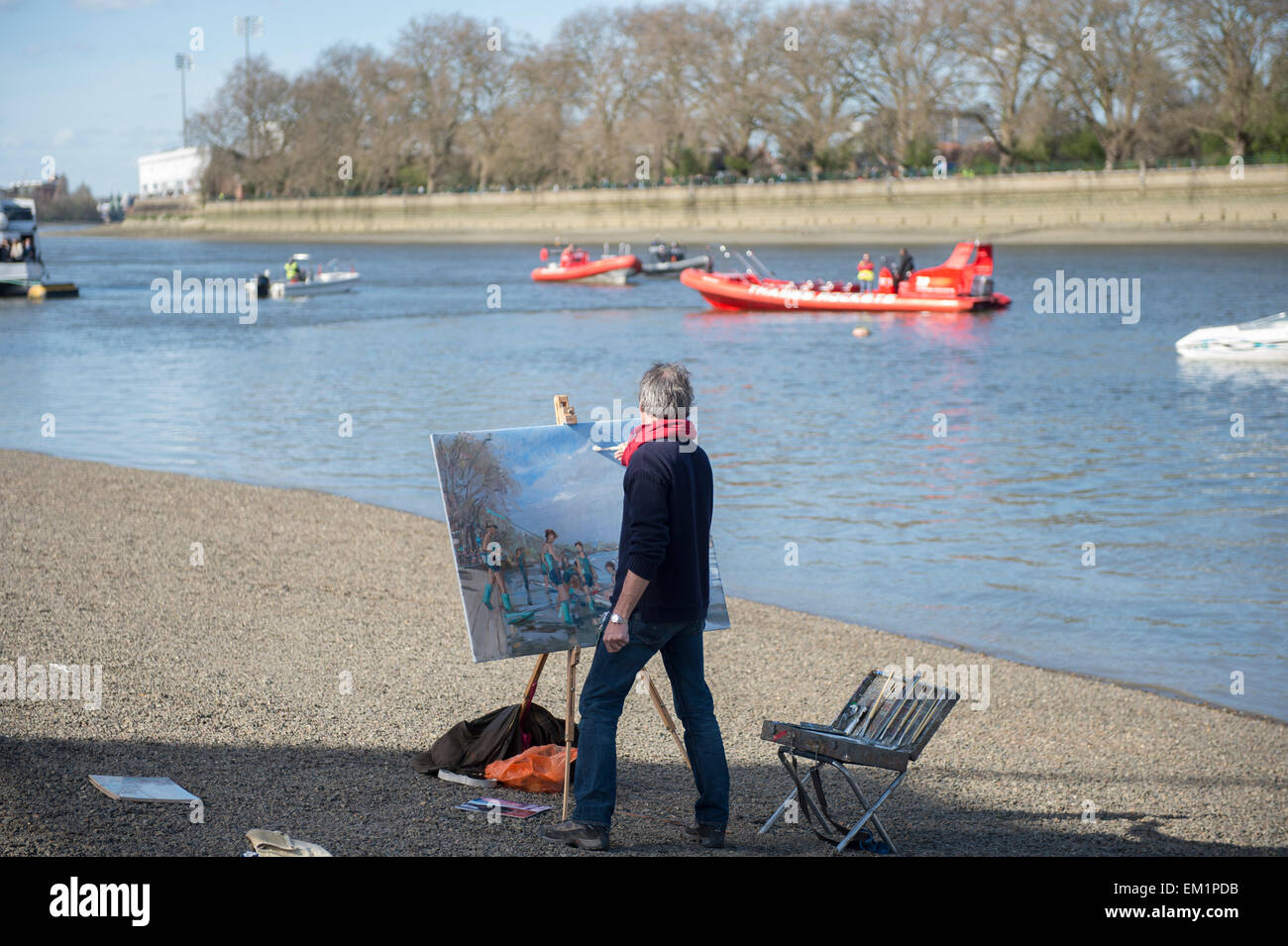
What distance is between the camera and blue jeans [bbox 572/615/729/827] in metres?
5.05

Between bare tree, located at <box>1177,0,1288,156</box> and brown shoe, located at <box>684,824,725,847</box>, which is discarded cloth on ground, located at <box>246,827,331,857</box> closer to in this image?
brown shoe, located at <box>684,824,725,847</box>

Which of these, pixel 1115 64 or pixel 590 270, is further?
pixel 1115 64

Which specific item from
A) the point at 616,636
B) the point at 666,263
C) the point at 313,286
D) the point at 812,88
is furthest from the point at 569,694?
the point at 812,88

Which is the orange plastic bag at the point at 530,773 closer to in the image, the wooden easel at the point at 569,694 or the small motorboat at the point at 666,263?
the wooden easel at the point at 569,694

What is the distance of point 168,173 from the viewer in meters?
182

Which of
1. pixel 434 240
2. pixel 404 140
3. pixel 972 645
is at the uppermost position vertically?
pixel 404 140

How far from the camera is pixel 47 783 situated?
5613mm

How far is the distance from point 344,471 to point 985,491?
311 inches

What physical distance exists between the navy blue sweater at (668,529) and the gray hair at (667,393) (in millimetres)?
113

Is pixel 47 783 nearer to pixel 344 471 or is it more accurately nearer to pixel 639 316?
pixel 344 471

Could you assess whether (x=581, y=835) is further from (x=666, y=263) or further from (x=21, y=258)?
(x=666, y=263)

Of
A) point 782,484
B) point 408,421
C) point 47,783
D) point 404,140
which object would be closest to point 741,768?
point 47,783

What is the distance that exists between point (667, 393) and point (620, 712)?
1.27 metres

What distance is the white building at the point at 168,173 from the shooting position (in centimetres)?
17175
